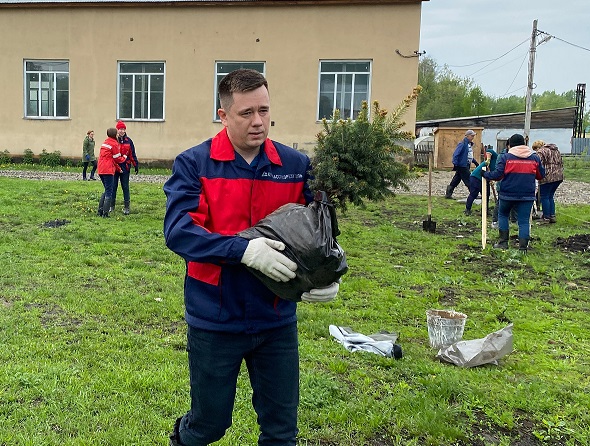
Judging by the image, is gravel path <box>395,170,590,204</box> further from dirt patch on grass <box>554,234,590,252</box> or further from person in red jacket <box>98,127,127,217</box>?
person in red jacket <box>98,127,127,217</box>

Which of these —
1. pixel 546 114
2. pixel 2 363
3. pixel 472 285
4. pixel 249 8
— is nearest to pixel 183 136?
pixel 249 8

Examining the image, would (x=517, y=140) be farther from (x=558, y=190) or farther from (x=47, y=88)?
(x=47, y=88)

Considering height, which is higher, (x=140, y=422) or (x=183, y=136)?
(x=183, y=136)

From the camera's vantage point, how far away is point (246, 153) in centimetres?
262

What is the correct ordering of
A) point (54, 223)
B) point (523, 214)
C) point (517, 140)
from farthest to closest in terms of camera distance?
point (54, 223) → point (517, 140) → point (523, 214)

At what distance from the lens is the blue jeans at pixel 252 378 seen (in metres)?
2.55

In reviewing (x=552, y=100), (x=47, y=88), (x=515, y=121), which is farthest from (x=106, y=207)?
(x=552, y=100)

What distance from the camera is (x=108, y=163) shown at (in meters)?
10.9

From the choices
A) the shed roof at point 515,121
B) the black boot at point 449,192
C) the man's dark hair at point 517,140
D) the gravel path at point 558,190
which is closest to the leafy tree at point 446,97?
the shed roof at point 515,121

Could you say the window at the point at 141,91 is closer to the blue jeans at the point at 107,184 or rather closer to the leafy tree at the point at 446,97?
the blue jeans at the point at 107,184

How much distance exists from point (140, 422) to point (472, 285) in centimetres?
514

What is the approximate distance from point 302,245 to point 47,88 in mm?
24387

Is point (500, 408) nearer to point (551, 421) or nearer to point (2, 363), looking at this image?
point (551, 421)

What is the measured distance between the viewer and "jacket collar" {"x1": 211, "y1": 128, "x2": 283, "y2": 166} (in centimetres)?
255
